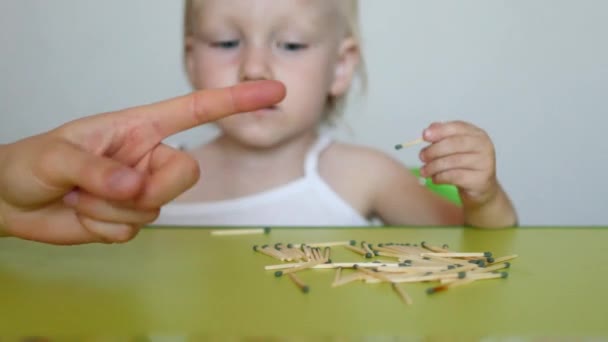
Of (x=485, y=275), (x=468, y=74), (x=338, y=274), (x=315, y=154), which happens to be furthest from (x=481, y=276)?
(x=468, y=74)

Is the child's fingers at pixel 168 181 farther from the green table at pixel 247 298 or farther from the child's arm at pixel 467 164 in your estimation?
the child's arm at pixel 467 164

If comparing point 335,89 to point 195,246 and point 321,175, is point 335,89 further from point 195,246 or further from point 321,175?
point 195,246

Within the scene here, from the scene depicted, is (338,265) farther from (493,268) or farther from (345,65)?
(345,65)

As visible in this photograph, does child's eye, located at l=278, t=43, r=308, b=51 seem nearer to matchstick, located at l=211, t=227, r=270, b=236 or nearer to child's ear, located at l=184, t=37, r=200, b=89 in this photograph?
child's ear, located at l=184, t=37, r=200, b=89

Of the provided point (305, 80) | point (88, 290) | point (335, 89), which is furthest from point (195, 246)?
point (335, 89)

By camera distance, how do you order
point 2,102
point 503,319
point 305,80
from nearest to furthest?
point 503,319
point 305,80
point 2,102

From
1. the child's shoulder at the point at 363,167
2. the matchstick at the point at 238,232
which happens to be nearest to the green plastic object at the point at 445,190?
the child's shoulder at the point at 363,167
